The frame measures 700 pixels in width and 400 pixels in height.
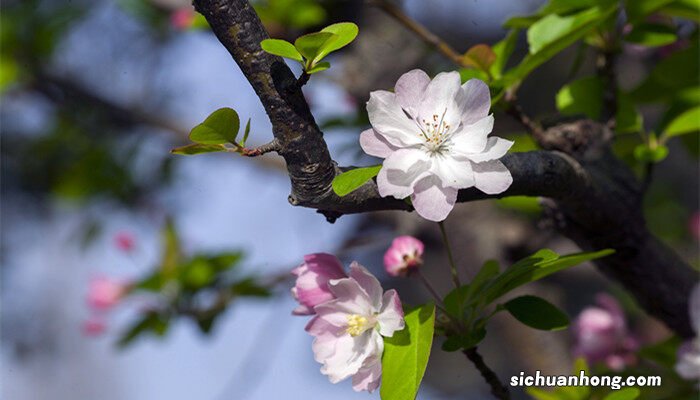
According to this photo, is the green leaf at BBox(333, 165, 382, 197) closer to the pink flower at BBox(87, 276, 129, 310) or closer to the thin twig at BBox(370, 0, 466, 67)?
the thin twig at BBox(370, 0, 466, 67)

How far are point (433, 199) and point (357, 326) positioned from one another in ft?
0.38

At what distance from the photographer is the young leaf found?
2.60 ft

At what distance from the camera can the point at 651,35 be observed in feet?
2.94

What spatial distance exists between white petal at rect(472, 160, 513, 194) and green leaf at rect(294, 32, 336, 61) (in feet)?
0.42

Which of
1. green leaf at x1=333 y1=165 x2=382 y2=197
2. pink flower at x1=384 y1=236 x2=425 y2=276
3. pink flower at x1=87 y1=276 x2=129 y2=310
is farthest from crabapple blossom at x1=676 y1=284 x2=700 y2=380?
pink flower at x1=87 y1=276 x2=129 y2=310

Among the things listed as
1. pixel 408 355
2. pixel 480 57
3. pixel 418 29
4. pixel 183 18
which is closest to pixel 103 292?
pixel 183 18

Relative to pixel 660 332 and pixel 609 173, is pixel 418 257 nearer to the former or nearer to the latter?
pixel 609 173

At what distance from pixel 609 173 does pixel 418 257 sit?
268 mm

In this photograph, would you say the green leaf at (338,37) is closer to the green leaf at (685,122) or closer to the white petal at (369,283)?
the white petal at (369,283)

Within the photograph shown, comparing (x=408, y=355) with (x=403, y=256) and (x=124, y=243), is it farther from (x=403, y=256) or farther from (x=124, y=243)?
(x=124, y=243)

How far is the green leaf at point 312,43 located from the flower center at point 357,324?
0.19m

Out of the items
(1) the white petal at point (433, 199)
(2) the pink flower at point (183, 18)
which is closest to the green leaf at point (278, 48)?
(1) the white petal at point (433, 199)

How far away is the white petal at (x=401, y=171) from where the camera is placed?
52 cm

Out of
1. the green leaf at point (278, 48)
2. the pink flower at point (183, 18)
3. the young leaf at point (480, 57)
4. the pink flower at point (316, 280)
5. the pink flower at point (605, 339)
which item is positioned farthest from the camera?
the pink flower at point (183, 18)
